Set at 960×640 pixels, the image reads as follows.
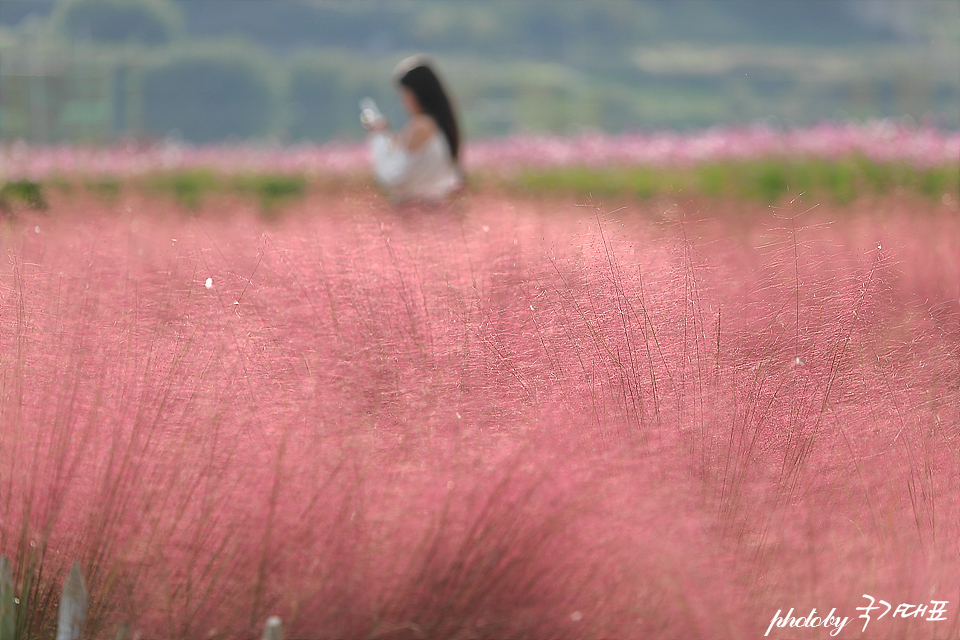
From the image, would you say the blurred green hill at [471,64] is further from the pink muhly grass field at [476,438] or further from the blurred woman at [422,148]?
the pink muhly grass field at [476,438]

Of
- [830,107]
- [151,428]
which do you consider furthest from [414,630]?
[830,107]

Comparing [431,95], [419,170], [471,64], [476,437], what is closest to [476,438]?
[476,437]

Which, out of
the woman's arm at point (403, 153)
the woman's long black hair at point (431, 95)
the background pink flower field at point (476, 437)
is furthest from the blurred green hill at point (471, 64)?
the background pink flower field at point (476, 437)

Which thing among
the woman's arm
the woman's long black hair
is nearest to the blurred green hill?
the woman's long black hair

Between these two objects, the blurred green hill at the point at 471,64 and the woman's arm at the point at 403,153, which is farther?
the blurred green hill at the point at 471,64

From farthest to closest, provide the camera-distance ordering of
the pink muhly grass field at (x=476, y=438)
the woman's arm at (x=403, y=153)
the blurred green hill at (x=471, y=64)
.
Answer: the blurred green hill at (x=471, y=64) < the woman's arm at (x=403, y=153) < the pink muhly grass field at (x=476, y=438)

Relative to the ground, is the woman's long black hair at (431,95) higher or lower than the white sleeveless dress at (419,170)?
higher

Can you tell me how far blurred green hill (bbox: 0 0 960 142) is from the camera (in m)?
15.4

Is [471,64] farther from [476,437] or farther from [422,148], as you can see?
[476,437]

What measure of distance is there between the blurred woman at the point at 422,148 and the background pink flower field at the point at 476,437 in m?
2.65

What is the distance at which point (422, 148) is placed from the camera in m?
4.71

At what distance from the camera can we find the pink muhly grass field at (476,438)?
141 centimetres

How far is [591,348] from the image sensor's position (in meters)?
1.77

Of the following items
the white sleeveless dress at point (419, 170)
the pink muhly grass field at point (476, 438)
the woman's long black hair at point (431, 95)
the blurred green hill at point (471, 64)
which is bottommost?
the pink muhly grass field at point (476, 438)
